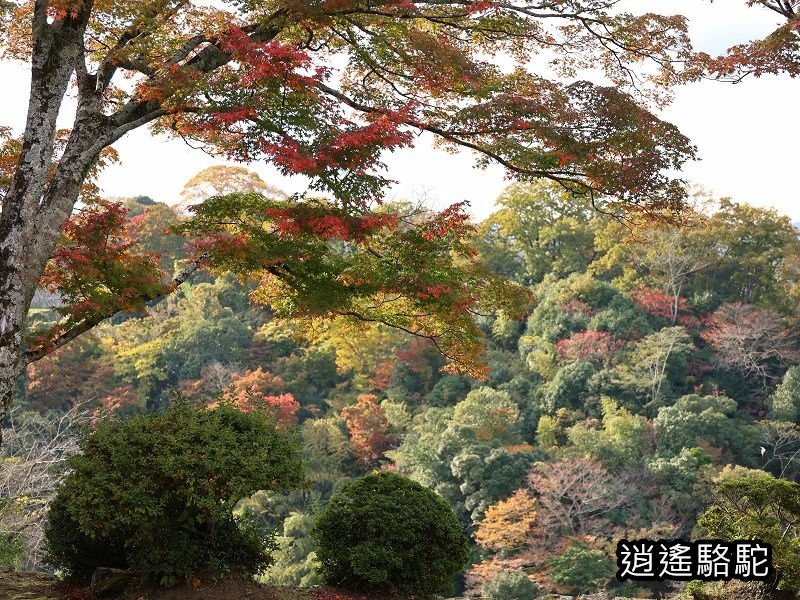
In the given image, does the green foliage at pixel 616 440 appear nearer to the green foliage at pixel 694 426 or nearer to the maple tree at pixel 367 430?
the green foliage at pixel 694 426

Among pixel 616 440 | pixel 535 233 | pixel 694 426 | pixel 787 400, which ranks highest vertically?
pixel 535 233

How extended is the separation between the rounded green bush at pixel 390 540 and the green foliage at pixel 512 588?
10259 millimetres

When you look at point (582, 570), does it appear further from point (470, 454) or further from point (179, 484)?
point (179, 484)

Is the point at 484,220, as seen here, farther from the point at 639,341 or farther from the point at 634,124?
the point at 634,124

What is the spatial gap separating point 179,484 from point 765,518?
11.6 feet

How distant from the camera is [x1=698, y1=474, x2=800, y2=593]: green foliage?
4882 millimetres

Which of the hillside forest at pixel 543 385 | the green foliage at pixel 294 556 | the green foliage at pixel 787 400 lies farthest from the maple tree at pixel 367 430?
the green foliage at pixel 787 400

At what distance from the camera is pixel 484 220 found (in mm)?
27000

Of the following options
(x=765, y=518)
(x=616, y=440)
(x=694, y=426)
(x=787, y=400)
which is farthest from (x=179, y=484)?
(x=787, y=400)

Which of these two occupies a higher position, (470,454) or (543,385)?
(543,385)

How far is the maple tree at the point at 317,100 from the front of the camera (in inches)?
212

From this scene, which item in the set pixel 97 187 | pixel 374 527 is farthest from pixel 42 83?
pixel 374 527

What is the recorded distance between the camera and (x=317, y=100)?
5754 millimetres

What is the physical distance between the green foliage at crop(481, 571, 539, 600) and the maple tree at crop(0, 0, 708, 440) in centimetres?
1012
